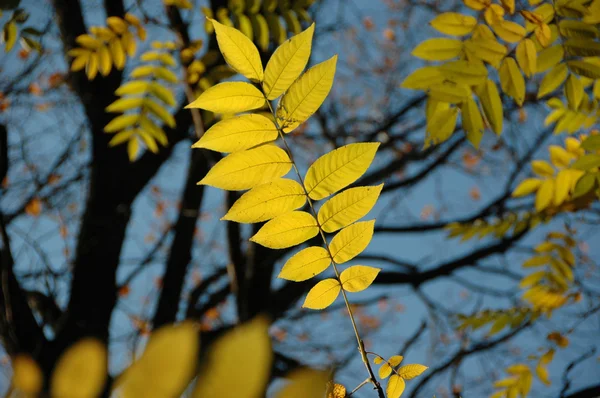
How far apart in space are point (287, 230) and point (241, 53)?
399 millimetres

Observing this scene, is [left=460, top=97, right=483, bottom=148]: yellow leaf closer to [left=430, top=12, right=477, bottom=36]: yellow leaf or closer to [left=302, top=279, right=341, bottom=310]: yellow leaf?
[left=430, top=12, right=477, bottom=36]: yellow leaf

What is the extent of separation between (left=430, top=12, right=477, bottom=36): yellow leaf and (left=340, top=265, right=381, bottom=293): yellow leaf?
933 millimetres

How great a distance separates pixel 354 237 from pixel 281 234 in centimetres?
15

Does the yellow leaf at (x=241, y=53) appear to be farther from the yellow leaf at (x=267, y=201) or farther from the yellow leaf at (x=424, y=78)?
the yellow leaf at (x=424, y=78)

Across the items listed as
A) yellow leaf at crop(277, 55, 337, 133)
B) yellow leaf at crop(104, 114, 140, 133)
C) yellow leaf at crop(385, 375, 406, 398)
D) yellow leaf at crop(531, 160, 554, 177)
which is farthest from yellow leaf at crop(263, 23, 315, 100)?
yellow leaf at crop(104, 114, 140, 133)

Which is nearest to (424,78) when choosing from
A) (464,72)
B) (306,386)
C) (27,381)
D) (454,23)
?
(464,72)

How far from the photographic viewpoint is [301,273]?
1.06 m

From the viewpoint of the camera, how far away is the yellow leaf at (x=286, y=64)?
1.06 metres

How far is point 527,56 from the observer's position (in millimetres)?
1515

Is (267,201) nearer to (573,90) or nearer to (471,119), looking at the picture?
(471,119)

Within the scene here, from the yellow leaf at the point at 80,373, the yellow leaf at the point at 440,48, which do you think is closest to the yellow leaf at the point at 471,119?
the yellow leaf at the point at 440,48

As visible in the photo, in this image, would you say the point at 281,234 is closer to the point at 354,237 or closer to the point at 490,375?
the point at 354,237

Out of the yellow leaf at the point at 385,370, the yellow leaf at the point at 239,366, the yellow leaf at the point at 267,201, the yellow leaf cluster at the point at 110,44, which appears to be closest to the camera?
the yellow leaf at the point at 239,366

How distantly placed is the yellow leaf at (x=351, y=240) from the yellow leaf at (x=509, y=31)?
88cm
